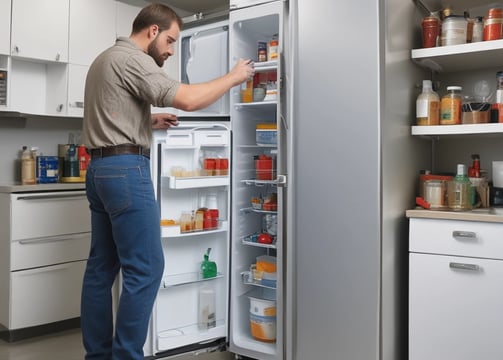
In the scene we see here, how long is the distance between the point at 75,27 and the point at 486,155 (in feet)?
8.91

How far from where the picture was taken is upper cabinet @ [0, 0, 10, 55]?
9.74ft

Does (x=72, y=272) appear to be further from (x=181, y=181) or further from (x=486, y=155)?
(x=486, y=155)

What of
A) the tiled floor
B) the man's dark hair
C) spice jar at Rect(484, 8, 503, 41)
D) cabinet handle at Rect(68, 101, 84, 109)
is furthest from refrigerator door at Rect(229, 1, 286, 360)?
cabinet handle at Rect(68, 101, 84, 109)

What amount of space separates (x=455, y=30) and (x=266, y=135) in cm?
97

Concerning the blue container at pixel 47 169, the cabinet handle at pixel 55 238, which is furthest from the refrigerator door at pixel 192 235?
the blue container at pixel 47 169

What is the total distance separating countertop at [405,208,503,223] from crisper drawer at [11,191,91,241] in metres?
2.02

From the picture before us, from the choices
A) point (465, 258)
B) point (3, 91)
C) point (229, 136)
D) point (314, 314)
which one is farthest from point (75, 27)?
point (465, 258)

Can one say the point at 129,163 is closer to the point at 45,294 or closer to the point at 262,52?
the point at 262,52

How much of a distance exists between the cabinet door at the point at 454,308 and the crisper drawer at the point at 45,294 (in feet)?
6.68

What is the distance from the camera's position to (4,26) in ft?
9.79

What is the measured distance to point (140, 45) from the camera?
2010mm

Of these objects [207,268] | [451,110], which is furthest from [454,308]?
[207,268]

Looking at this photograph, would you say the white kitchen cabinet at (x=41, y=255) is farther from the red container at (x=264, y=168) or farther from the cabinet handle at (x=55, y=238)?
the red container at (x=264, y=168)

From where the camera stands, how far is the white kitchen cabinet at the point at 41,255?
278 cm
